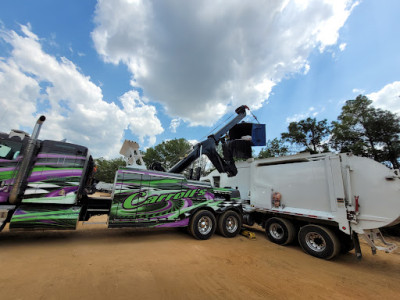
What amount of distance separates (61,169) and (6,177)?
3.77 feet

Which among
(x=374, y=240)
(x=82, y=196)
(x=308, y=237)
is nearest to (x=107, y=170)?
(x=82, y=196)

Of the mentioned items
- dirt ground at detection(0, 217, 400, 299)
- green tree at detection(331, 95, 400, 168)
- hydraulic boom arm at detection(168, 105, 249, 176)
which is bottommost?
dirt ground at detection(0, 217, 400, 299)

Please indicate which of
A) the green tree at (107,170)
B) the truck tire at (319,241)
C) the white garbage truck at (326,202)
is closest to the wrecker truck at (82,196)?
the white garbage truck at (326,202)

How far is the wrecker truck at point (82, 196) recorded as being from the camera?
4.72 meters

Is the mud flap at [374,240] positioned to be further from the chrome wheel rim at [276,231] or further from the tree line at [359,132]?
the tree line at [359,132]

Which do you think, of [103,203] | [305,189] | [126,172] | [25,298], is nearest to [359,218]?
[305,189]

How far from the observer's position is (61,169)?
5.15 m

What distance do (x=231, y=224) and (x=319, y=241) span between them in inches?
119

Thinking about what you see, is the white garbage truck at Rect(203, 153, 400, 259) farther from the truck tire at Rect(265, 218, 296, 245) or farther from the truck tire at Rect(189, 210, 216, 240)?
the truck tire at Rect(189, 210, 216, 240)

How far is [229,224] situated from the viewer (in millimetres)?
7320

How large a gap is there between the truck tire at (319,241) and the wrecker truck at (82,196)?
241 centimetres

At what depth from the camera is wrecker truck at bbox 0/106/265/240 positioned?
15.5 feet

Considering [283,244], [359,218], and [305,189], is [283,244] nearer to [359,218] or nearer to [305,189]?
[305,189]

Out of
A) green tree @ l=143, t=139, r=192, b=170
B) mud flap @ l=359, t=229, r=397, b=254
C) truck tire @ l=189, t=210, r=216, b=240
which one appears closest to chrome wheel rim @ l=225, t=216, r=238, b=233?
truck tire @ l=189, t=210, r=216, b=240
